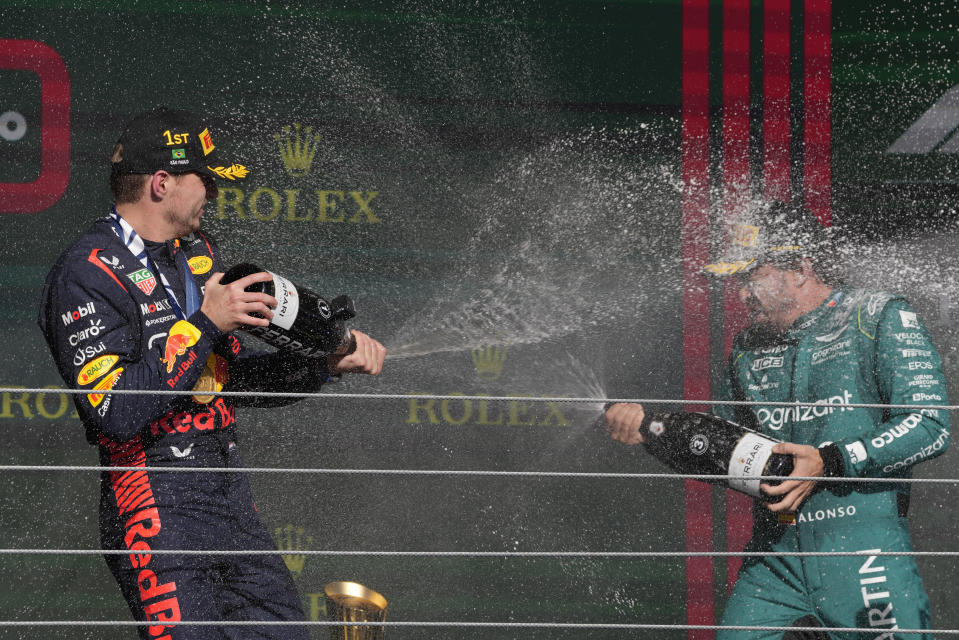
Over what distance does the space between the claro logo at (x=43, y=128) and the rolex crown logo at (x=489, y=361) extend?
0.89m

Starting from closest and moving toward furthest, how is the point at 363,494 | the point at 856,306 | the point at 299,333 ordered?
the point at 299,333 < the point at 856,306 < the point at 363,494

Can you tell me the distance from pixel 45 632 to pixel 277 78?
1.21 metres

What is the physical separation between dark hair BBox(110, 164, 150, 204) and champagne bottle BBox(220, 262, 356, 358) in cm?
21

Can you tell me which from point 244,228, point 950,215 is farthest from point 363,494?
point 950,215

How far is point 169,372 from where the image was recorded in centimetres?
116

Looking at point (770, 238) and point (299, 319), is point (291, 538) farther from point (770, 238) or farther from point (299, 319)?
point (770, 238)

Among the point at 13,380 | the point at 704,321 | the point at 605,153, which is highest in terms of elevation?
the point at 605,153

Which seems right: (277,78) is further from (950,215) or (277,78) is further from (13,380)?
(950,215)

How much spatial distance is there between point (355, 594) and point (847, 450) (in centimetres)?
87

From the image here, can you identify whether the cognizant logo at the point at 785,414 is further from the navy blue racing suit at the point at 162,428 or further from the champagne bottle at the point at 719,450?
the navy blue racing suit at the point at 162,428

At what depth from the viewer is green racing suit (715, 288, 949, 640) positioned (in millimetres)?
1558

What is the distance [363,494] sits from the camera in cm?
196

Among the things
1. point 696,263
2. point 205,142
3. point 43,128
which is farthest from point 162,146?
point 696,263

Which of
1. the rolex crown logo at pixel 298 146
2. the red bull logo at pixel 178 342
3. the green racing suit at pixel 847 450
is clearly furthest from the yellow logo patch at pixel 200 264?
the green racing suit at pixel 847 450
